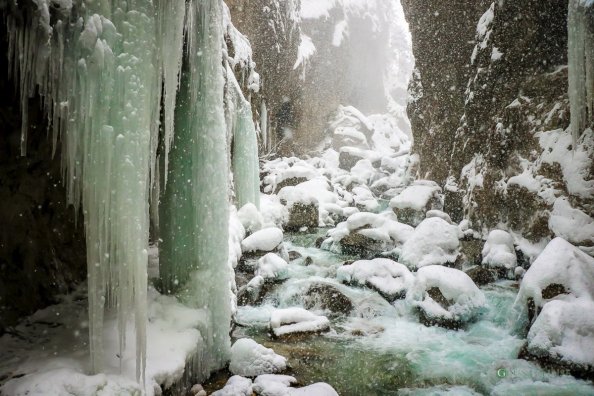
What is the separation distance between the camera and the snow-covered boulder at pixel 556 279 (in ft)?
16.3

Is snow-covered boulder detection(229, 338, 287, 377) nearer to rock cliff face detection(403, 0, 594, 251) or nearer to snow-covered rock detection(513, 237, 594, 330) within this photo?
snow-covered rock detection(513, 237, 594, 330)

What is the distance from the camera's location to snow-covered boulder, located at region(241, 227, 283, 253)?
888cm

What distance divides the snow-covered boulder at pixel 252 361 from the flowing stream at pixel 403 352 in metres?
0.23

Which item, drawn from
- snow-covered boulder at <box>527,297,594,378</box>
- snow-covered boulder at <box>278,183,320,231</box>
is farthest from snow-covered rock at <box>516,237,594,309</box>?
snow-covered boulder at <box>278,183,320,231</box>

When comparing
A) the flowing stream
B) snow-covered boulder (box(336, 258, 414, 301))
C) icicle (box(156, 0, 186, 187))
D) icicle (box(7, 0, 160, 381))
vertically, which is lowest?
the flowing stream

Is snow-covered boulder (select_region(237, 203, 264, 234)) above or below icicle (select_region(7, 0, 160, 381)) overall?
below

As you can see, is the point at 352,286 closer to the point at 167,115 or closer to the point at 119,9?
the point at 167,115

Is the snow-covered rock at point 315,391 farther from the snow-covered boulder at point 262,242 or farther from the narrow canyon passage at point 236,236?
the snow-covered boulder at point 262,242

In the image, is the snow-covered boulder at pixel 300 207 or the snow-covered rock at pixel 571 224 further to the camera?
the snow-covered boulder at pixel 300 207

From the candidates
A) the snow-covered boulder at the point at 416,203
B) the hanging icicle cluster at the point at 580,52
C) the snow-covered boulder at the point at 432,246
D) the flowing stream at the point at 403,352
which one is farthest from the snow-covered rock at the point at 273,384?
the snow-covered boulder at the point at 416,203

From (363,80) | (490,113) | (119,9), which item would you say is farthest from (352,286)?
(363,80)

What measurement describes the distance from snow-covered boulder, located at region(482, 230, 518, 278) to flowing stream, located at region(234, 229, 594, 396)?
3.53ft

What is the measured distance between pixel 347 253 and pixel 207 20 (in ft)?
25.1

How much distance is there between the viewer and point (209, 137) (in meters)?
3.81
